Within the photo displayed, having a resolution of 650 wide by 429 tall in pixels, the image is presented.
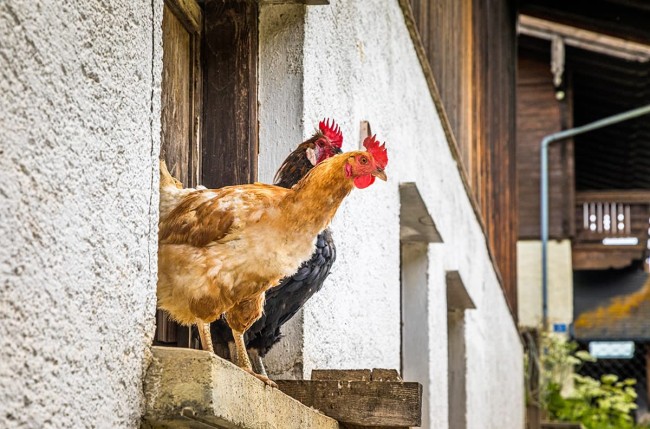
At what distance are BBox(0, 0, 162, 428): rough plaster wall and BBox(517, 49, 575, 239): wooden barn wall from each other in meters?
20.5

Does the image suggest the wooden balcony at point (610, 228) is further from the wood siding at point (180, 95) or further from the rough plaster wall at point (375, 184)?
the wood siding at point (180, 95)

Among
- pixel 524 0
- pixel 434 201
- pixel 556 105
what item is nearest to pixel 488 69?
pixel 434 201

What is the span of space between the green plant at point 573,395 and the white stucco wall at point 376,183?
33.8 ft

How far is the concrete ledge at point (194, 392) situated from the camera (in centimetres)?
216

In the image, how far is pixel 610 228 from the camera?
73.1ft

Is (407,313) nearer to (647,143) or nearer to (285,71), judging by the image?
(285,71)

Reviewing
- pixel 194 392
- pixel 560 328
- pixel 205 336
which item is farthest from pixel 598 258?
pixel 194 392

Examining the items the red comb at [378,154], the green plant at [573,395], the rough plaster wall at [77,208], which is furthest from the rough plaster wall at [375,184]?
the green plant at [573,395]

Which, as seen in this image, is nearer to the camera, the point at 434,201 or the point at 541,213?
the point at 434,201

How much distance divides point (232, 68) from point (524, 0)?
15.0 m

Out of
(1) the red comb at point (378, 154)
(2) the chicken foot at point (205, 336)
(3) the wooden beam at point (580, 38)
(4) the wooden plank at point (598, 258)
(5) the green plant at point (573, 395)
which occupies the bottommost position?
(5) the green plant at point (573, 395)

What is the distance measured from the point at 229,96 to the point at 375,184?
1384 millimetres

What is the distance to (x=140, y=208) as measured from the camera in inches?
90.5

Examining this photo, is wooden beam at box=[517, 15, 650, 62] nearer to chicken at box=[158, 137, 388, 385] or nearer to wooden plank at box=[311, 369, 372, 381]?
wooden plank at box=[311, 369, 372, 381]
